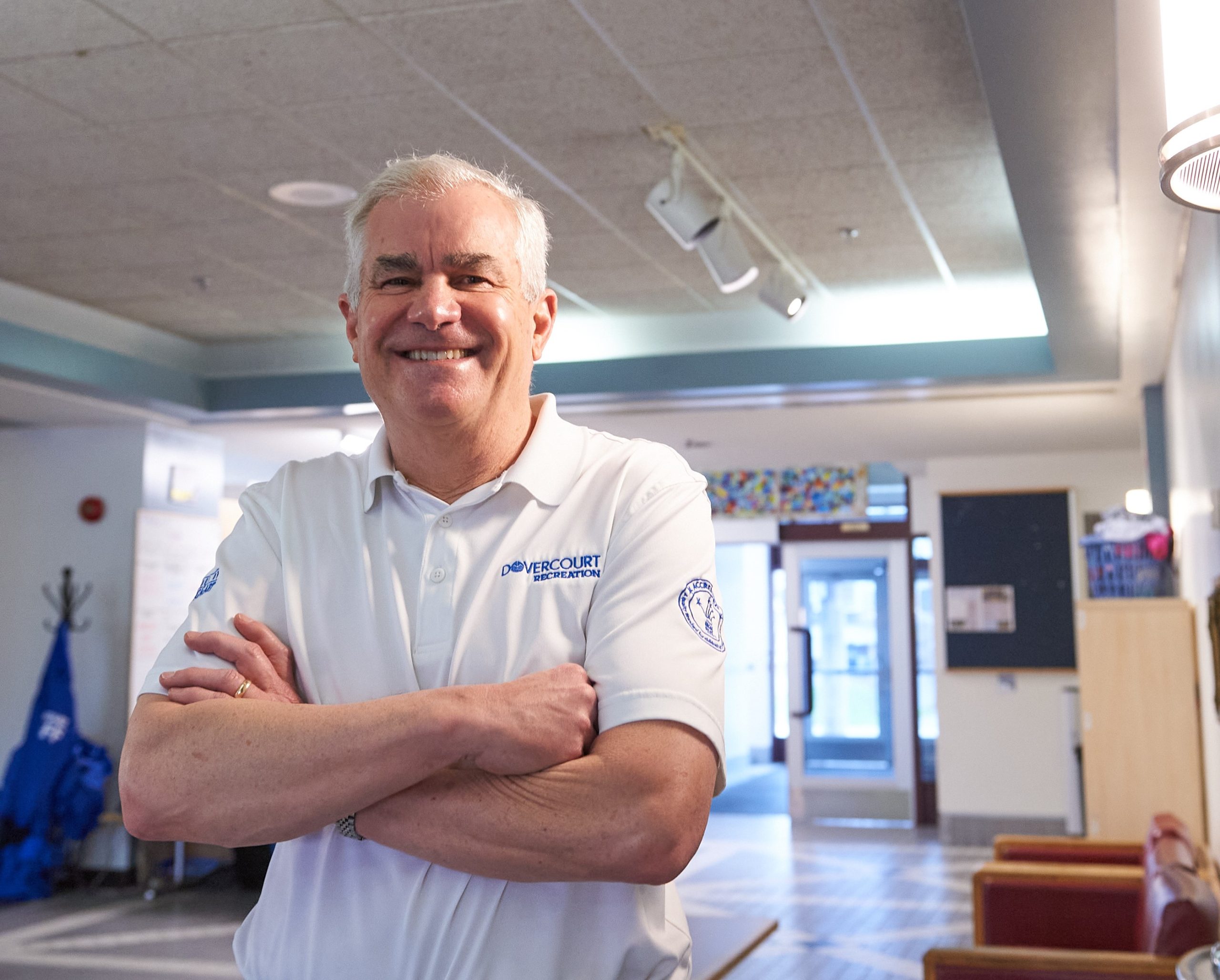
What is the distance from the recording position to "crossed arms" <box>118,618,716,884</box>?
117 centimetres

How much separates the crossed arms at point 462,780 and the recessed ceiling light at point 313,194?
3.71 meters

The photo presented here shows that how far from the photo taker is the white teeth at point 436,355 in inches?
52.0

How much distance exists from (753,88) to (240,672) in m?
2.99

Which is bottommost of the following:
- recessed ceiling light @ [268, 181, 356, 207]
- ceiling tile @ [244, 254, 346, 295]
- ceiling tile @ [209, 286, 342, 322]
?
recessed ceiling light @ [268, 181, 356, 207]

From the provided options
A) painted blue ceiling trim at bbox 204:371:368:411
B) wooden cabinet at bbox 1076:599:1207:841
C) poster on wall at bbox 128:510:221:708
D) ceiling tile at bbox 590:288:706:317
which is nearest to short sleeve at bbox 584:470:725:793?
wooden cabinet at bbox 1076:599:1207:841

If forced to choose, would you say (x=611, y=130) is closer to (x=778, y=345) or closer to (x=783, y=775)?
(x=778, y=345)

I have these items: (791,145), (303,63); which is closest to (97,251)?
(303,63)

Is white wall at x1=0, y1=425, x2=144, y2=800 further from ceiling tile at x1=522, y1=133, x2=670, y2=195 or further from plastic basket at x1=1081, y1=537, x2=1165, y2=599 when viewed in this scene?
plastic basket at x1=1081, y1=537, x2=1165, y2=599

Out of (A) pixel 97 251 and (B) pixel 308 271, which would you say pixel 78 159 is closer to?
(A) pixel 97 251

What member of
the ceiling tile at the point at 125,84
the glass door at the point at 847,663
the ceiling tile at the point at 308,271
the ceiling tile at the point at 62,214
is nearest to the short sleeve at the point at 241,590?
the ceiling tile at the point at 125,84

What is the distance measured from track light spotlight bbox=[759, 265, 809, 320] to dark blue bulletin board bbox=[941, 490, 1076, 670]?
4.32 m

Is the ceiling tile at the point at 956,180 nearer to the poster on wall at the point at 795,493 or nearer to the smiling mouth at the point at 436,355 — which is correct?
the smiling mouth at the point at 436,355

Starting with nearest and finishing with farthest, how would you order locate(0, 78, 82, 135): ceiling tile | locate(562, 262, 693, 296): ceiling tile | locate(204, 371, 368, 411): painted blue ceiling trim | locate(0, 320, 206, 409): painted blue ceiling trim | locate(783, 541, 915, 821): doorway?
locate(0, 78, 82, 135): ceiling tile
locate(562, 262, 693, 296): ceiling tile
locate(0, 320, 206, 409): painted blue ceiling trim
locate(204, 371, 368, 411): painted blue ceiling trim
locate(783, 541, 915, 821): doorway

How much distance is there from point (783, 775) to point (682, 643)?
39.0 feet
